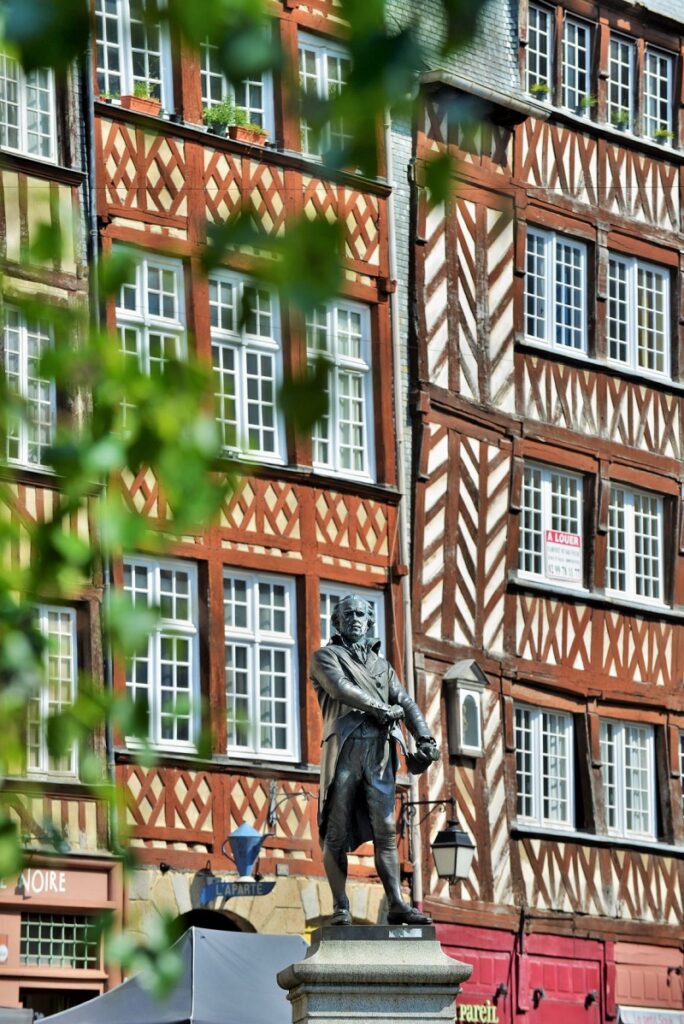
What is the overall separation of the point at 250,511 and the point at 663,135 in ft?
28.0

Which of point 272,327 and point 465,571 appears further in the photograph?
point 465,571

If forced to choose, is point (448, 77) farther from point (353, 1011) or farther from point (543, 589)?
point (353, 1011)

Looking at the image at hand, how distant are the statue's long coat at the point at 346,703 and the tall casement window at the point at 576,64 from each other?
1574 cm

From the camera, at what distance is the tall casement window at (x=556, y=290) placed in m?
28.3

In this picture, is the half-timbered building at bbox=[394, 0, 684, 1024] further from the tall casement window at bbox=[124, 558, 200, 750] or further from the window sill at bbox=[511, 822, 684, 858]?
the tall casement window at bbox=[124, 558, 200, 750]

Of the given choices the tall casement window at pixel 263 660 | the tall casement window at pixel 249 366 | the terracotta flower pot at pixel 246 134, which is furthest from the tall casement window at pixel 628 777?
the terracotta flower pot at pixel 246 134

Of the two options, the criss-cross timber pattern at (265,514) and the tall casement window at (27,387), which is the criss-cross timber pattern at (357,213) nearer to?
the criss-cross timber pattern at (265,514)

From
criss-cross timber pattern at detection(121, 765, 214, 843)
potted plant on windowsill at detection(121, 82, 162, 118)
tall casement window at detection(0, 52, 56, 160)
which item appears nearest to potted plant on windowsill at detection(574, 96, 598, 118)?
potted plant on windowsill at detection(121, 82, 162, 118)

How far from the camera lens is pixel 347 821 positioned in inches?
562

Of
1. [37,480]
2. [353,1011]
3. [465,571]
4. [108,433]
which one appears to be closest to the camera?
[108,433]

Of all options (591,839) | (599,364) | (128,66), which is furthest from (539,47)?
(591,839)

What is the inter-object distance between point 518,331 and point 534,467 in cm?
149

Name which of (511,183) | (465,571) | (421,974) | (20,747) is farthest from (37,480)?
(20,747)

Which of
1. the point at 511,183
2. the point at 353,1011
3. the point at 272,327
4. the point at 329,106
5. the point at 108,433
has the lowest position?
the point at 353,1011
